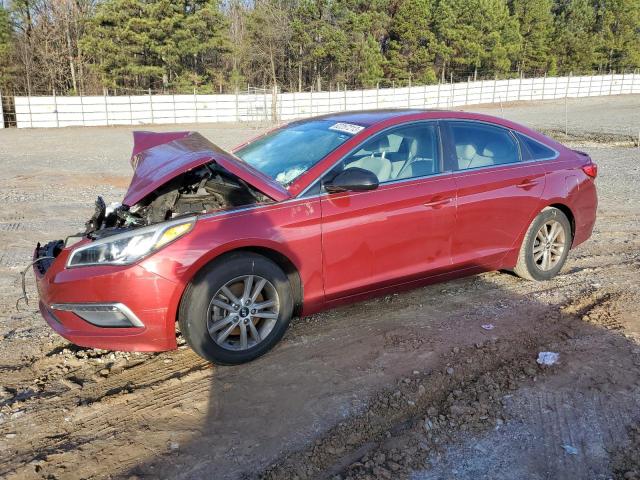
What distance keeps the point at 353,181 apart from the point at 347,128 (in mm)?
731

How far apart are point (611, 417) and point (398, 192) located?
2.02m

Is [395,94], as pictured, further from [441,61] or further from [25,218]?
[25,218]

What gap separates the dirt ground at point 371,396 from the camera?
2.85 m

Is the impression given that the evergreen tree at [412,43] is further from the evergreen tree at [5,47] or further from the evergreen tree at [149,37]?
the evergreen tree at [5,47]

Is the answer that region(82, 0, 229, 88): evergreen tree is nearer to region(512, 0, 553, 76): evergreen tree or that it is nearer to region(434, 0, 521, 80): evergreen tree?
region(434, 0, 521, 80): evergreen tree

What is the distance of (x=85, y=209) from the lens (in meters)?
9.09

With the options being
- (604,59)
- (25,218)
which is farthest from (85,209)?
(604,59)

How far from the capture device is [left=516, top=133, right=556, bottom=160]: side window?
515 cm

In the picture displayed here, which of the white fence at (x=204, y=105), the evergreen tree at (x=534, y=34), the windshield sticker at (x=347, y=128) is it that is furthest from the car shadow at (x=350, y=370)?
the evergreen tree at (x=534, y=34)

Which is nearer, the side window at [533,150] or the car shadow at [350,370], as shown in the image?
the car shadow at [350,370]

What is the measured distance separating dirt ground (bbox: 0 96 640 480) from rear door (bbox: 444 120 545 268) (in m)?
0.49

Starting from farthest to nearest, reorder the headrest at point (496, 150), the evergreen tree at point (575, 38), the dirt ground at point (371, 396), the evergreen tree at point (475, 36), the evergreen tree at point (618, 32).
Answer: the evergreen tree at point (618, 32), the evergreen tree at point (575, 38), the evergreen tree at point (475, 36), the headrest at point (496, 150), the dirt ground at point (371, 396)

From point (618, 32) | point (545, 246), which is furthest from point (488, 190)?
point (618, 32)

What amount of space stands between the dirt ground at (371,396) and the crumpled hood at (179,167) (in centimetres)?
115
